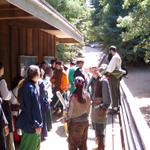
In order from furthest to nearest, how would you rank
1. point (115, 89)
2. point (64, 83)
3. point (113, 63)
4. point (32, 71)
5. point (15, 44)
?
point (64, 83)
point (115, 89)
point (113, 63)
point (15, 44)
point (32, 71)

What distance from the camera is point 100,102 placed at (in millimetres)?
7941

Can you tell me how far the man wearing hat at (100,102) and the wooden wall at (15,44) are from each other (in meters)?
2.01

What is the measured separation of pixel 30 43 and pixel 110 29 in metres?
25.4

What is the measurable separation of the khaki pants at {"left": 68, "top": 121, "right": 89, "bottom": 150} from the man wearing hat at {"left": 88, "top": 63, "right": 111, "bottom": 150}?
0.84 meters

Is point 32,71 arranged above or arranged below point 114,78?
above

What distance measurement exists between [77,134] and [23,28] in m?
4.26

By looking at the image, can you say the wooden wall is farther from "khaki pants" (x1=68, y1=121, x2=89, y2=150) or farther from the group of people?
"khaki pants" (x1=68, y1=121, x2=89, y2=150)

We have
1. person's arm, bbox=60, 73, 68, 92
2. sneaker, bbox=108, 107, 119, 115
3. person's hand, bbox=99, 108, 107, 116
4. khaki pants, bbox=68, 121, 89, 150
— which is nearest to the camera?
khaki pants, bbox=68, 121, 89, 150

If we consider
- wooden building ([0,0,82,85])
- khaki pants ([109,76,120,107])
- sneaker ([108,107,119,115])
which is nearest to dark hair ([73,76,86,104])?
wooden building ([0,0,82,85])

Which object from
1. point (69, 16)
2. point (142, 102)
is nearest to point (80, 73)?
point (142, 102)

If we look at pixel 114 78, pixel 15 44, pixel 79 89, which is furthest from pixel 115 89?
pixel 79 89

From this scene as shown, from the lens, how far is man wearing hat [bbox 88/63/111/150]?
7.82 m

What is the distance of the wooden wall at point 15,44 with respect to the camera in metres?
8.92

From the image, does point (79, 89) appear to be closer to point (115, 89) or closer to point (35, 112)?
point (35, 112)
